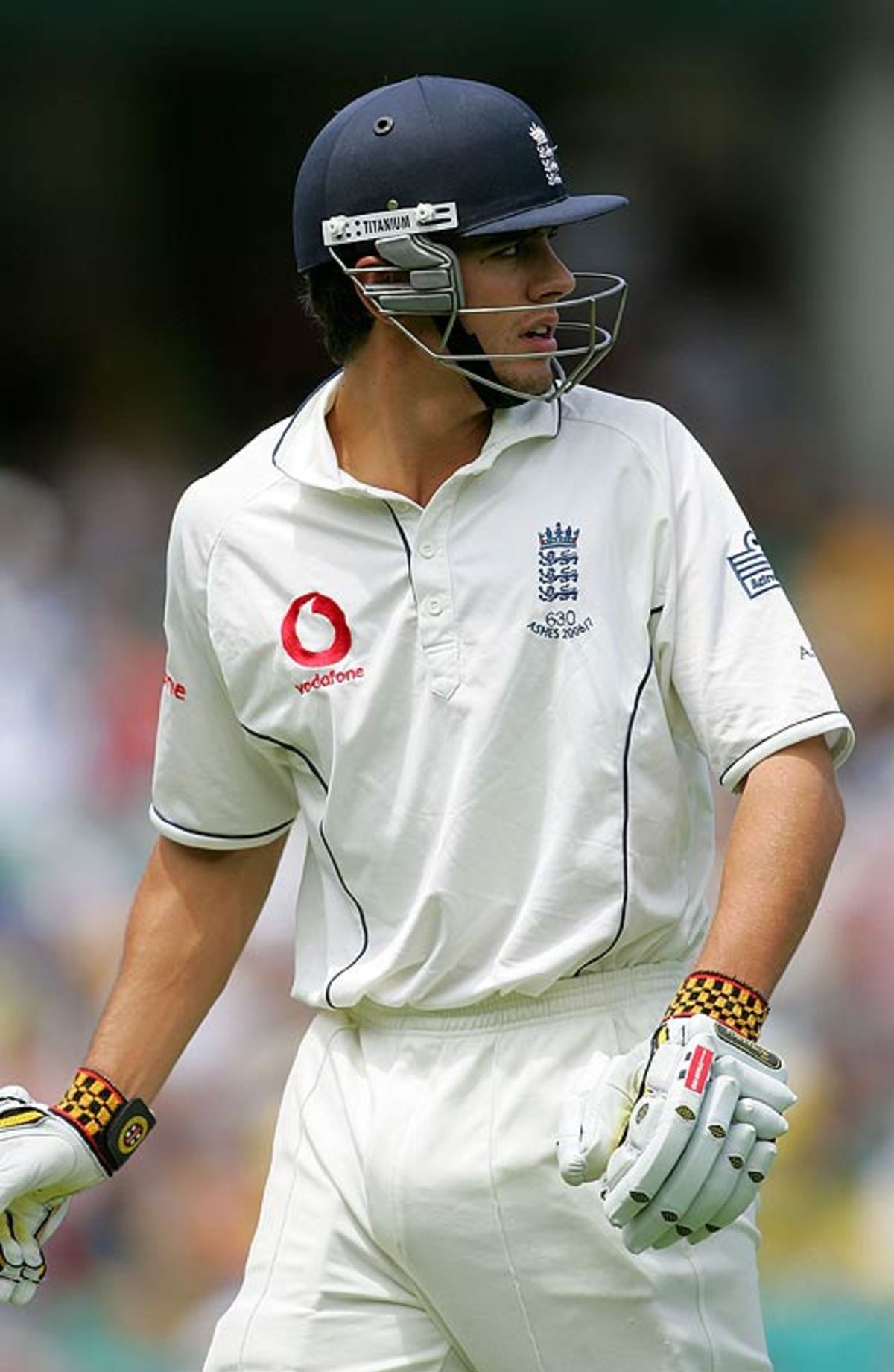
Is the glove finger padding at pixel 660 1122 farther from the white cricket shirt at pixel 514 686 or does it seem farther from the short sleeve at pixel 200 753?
the short sleeve at pixel 200 753

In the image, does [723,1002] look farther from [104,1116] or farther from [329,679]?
[104,1116]

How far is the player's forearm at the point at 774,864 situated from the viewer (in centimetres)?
307

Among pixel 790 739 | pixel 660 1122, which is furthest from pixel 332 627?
pixel 660 1122

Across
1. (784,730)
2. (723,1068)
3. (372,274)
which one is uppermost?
(372,274)

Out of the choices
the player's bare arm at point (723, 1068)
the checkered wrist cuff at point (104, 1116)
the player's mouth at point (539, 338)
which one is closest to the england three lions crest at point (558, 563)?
the player's mouth at point (539, 338)

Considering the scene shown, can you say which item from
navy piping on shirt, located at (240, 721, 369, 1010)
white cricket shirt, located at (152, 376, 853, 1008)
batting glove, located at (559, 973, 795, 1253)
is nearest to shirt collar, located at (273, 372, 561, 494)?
white cricket shirt, located at (152, 376, 853, 1008)

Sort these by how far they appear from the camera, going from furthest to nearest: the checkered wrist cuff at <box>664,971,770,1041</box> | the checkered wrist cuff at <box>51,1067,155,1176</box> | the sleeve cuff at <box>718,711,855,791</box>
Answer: the checkered wrist cuff at <box>51,1067,155,1176</box>
the sleeve cuff at <box>718,711,855,791</box>
the checkered wrist cuff at <box>664,971,770,1041</box>

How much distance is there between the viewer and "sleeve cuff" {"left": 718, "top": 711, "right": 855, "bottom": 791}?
320 cm

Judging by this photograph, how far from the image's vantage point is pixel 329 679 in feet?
11.3

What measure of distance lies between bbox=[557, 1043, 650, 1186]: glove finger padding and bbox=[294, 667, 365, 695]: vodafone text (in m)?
0.65

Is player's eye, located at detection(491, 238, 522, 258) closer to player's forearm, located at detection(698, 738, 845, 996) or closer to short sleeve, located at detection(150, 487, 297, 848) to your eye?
short sleeve, located at detection(150, 487, 297, 848)

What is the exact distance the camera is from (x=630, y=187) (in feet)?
37.0

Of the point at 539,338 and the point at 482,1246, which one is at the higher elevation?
the point at 539,338

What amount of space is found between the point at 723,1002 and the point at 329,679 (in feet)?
2.39
